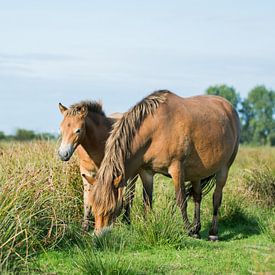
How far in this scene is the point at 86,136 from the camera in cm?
988

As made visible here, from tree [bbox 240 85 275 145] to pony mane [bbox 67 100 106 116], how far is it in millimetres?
51888

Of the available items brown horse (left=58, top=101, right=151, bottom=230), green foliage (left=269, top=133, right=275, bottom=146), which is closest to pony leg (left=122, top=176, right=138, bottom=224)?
brown horse (left=58, top=101, right=151, bottom=230)

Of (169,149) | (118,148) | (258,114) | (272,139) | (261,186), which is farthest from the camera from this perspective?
(258,114)

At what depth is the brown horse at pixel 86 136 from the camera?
9406 mm

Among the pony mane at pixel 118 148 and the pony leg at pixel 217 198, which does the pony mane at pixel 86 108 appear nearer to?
the pony mane at pixel 118 148

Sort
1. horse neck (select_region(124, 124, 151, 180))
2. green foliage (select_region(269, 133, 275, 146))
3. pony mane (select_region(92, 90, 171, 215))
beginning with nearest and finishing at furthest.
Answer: pony mane (select_region(92, 90, 171, 215)) < horse neck (select_region(124, 124, 151, 180)) < green foliage (select_region(269, 133, 275, 146))

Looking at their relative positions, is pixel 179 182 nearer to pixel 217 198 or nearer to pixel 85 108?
pixel 217 198

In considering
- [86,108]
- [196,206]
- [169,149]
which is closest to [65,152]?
[86,108]

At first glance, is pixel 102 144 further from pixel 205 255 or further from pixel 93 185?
pixel 205 255

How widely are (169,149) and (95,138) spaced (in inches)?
50.8

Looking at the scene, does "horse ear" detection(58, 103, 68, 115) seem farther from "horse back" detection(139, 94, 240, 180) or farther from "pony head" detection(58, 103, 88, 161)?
"horse back" detection(139, 94, 240, 180)

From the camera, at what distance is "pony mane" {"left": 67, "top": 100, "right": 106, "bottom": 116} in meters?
9.62

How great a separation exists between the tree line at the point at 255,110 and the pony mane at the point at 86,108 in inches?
2070

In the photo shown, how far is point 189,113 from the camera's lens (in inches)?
388
